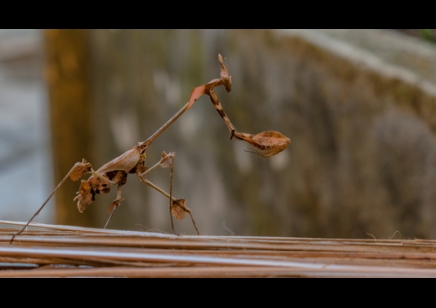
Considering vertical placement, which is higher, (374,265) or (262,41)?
(262,41)

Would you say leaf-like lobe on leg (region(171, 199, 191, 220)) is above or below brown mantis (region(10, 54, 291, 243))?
below

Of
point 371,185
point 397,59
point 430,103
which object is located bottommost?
point 371,185

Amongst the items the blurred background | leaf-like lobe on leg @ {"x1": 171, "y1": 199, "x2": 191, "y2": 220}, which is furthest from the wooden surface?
leaf-like lobe on leg @ {"x1": 171, "y1": 199, "x2": 191, "y2": 220}

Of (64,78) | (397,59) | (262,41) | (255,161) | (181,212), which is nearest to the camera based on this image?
(181,212)

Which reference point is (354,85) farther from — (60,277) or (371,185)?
(60,277)

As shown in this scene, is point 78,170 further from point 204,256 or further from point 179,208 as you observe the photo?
point 204,256

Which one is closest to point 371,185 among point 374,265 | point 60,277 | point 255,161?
point 255,161

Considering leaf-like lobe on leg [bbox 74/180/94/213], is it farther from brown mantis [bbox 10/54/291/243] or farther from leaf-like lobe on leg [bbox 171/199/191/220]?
leaf-like lobe on leg [bbox 171/199/191/220]
